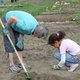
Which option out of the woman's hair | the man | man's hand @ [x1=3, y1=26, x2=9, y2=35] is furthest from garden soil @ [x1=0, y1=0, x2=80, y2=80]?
man's hand @ [x1=3, y1=26, x2=9, y2=35]

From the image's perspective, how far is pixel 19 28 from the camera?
7.75 m

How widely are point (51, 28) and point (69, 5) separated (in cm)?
681

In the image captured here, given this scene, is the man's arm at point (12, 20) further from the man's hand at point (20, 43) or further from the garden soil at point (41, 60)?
the garden soil at point (41, 60)

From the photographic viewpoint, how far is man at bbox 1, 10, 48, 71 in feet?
24.6

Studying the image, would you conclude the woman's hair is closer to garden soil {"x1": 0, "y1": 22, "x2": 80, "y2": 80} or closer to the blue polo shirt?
the blue polo shirt

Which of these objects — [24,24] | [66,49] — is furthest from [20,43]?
[66,49]

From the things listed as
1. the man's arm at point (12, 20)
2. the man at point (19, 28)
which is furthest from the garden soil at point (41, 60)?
the man's arm at point (12, 20)

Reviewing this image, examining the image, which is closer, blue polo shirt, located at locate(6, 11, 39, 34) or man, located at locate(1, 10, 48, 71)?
man, located at locate(1, 10, 48, 71)

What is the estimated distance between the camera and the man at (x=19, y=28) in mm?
7492

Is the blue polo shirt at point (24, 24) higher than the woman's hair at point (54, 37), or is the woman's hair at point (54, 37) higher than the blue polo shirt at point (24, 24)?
the blue polo shirt at point (24, 24)

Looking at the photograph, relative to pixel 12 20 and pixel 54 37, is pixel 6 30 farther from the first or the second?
pixel 54 37

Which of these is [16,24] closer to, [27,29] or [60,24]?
[27,29]

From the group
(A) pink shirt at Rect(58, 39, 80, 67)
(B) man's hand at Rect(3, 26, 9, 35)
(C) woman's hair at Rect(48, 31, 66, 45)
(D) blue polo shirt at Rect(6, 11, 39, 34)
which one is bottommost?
(A) pink shirt at Rect(58, 39, 80, 67)

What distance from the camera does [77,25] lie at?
43.8ft
